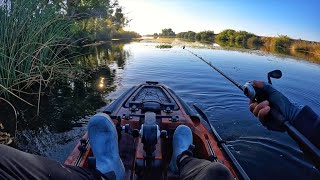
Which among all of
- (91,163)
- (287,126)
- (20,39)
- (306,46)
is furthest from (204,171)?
(306,46)

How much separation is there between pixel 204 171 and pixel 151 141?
37.8 inches

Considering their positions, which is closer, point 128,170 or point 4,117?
point 128,170

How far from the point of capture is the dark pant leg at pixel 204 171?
6.58 ft

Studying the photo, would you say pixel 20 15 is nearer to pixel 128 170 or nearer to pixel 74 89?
pixel 74 89

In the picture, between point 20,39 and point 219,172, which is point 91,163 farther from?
point 20,39

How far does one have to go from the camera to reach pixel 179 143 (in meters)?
3.39

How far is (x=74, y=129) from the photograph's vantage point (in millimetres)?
6641

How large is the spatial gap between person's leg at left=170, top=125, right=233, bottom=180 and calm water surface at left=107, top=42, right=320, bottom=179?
2072 mm

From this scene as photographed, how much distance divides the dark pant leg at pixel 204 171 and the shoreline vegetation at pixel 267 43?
23628 mm

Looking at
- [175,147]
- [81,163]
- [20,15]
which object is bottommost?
[81,163]

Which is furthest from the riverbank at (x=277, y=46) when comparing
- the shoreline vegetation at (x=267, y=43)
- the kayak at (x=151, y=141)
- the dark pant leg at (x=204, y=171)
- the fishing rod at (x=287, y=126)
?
the dark pant leg at (x=204, y=171)

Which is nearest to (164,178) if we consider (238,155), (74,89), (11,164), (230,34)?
(11,164)

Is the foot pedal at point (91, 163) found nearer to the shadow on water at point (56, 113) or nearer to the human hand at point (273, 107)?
the human hand at point (273, 107)

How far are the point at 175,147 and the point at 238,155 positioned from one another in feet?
8.55
